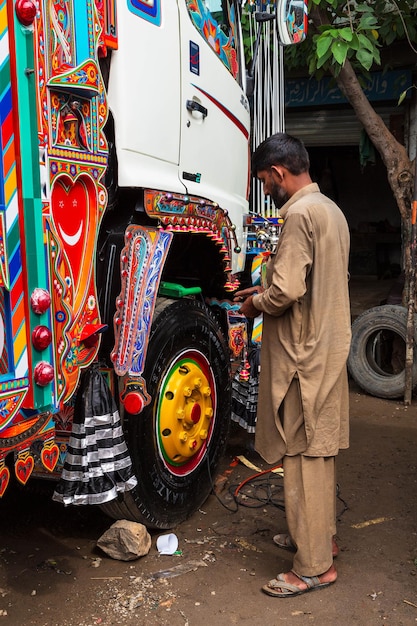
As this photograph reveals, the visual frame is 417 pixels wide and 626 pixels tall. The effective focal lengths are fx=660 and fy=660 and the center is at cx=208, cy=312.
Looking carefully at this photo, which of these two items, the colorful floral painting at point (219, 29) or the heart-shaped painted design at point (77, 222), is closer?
the heart-shaped painted design at point (77, 222)

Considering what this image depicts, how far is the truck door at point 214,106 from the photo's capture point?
2994mm

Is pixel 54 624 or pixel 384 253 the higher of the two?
pixel 384 253

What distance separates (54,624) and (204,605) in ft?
1.87

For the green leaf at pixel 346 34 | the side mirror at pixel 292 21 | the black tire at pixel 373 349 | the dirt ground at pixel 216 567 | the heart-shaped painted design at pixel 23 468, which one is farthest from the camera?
the black tire at pixel 373 349

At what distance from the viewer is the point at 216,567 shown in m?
2.86

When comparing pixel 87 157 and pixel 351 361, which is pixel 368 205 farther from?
pixel 87 157

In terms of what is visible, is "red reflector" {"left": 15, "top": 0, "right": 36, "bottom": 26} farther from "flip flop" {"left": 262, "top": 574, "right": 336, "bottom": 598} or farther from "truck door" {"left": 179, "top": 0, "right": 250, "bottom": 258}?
"flip flop" {"left": 262, "top": 574, "right": 336, "bottom": 598}

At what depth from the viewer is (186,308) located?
3.09 meters

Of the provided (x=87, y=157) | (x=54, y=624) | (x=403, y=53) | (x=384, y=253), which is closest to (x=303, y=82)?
(x=403, y=53)

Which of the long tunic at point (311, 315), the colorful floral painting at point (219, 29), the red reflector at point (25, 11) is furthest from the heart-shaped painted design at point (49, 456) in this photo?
the colorful floral painting at point (219, 29)

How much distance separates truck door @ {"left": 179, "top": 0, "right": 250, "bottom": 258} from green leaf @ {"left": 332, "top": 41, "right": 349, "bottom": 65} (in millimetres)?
1164

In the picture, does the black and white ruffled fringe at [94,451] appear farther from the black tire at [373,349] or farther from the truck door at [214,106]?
the black tire at [373,349]

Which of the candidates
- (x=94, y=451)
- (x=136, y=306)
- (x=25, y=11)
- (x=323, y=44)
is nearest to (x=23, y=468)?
(x=94, y=451)

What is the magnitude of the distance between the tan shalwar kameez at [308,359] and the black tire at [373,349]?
2.97 meters
